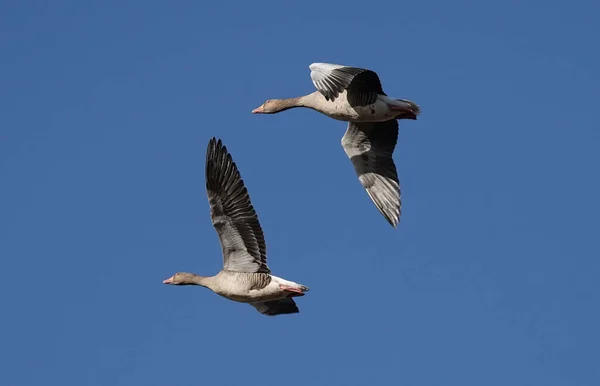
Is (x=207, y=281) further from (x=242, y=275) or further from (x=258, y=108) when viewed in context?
(x=258, y=108)

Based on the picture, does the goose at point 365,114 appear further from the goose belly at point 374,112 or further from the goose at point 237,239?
the goose at point 237,239

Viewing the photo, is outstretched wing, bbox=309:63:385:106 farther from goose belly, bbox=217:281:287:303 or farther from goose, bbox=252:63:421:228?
goose belly, bbox=217:281:287:303

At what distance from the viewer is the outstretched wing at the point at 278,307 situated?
23.0 m

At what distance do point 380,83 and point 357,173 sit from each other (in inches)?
105

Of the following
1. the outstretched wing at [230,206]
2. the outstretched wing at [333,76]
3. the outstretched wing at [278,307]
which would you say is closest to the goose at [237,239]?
the outstretched wing at [230,206]

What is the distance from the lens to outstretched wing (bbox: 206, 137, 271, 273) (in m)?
21.2

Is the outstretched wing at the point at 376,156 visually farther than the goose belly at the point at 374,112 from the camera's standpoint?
Yes

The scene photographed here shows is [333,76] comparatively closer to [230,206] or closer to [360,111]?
[360,111]

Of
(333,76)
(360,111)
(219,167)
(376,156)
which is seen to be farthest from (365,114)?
(219,167)

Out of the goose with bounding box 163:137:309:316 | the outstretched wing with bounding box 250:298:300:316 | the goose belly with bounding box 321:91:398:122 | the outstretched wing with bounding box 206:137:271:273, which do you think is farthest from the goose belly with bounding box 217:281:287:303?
the goose belly with bounding box 321:91:398:122

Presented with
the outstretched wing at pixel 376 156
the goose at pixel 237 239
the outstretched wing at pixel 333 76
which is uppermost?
the outstretched wing at pixel 333 76

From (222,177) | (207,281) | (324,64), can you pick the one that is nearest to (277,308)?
(207,281)

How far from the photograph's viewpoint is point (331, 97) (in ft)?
70.7

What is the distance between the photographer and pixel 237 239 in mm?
21422
